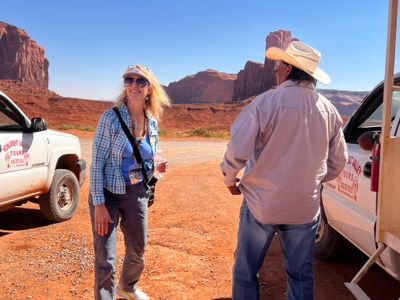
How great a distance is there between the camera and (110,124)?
9.27ft

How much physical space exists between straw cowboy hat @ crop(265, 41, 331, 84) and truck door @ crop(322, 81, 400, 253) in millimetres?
1217

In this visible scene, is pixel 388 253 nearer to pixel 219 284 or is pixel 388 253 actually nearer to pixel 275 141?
pixel 275 141

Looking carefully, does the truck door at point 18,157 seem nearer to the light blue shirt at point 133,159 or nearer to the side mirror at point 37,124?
the side mirror at point 37,124

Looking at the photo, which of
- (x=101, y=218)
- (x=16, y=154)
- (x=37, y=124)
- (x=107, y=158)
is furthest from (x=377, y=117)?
(x=16, y=154)

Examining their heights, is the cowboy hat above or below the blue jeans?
above

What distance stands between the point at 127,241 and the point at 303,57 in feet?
6.38

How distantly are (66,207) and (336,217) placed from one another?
4045 millimetres

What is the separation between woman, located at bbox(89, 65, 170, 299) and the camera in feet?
9.19

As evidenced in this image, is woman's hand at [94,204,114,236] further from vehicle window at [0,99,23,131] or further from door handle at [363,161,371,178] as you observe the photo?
vehicle window at [0,99,23,131]

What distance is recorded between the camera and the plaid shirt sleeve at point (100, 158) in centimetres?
277

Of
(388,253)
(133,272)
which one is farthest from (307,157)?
(133,272)

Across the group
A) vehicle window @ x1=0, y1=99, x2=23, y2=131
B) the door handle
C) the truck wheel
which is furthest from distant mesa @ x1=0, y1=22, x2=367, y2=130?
the door handle

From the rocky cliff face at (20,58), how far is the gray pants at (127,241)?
349 ft

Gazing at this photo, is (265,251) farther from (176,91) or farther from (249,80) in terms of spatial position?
(176,91)
